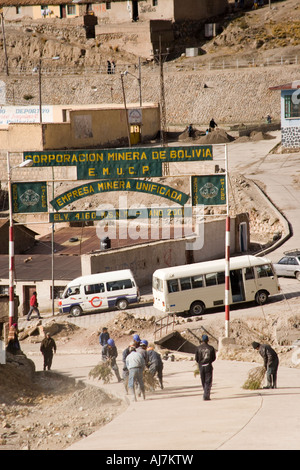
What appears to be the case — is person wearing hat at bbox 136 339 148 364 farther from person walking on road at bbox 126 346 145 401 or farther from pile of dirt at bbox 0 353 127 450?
pile of dirt at bbox 0 353 127 450

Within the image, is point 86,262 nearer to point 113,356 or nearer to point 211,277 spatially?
point 211,277

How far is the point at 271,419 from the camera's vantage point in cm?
1429

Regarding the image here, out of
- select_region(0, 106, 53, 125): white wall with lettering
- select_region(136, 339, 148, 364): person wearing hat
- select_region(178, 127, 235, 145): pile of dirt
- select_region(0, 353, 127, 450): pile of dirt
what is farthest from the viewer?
select_region(0, 106, 53, 125): white wall with lettering

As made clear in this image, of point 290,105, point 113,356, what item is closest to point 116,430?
point 113,356

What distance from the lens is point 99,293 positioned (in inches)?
1224

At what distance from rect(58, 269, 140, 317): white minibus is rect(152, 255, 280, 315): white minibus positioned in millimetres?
1966

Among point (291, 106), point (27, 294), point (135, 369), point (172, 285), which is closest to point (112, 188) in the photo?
point (172, 285)

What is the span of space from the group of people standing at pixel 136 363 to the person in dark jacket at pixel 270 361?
2153mm

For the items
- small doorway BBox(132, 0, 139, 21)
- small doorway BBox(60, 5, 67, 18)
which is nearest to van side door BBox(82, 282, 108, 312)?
small doorway BBox(132, 0, 139, 21)

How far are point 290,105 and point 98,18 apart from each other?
123ft

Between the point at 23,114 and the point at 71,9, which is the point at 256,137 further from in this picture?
the point at 71,9

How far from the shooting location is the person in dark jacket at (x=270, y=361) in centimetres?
1688

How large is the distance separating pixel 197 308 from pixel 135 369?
1279 centimetres

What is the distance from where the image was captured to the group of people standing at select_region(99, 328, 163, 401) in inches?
654
